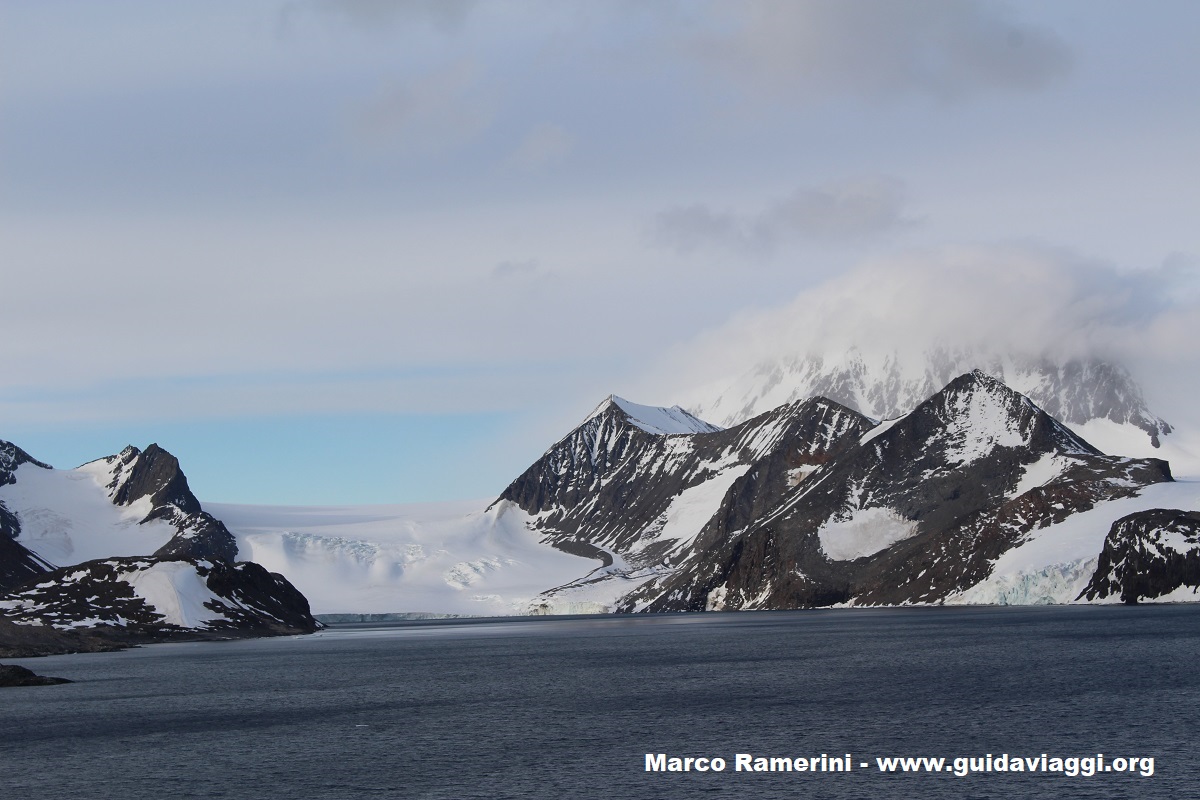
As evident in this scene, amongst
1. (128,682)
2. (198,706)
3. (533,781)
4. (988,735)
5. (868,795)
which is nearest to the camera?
(868,795)

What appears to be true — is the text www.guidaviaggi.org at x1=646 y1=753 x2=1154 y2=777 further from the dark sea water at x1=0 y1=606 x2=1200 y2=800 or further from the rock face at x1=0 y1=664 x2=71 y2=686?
the rock face at x1=0 y1=664 x2=71 y2=686

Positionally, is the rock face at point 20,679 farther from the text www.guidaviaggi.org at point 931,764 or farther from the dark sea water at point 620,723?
the text www.guidaviaggi.org at point 931,764

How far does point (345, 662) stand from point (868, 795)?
117855 mm

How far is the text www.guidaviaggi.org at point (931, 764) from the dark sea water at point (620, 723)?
0.96 m

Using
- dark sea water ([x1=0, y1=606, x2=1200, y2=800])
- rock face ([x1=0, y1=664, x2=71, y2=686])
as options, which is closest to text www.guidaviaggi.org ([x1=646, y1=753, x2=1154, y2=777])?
dark sea water ([x1=0, y1=606, x2=1200, y2=800])

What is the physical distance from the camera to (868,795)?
6069cm

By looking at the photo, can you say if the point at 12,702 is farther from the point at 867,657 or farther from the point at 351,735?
the point at 867,657

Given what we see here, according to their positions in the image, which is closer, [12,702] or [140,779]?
[140,779]

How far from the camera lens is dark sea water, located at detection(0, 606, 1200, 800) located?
6550cm

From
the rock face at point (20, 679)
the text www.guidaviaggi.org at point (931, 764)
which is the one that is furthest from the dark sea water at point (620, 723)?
the rock face at point (20, 679)

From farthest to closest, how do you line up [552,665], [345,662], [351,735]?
[345,662], [552,665], [351,735]

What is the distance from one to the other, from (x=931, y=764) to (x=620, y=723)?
2577 centimetres

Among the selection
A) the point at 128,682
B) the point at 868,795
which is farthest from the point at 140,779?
the point at 128,682

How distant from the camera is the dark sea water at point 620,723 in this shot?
65.5 m
